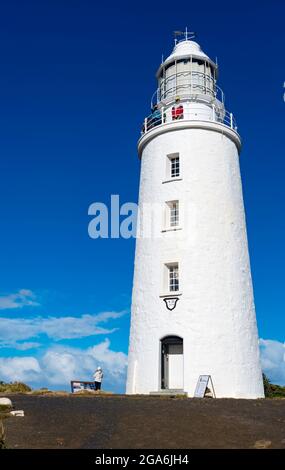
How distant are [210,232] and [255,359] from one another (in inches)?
226

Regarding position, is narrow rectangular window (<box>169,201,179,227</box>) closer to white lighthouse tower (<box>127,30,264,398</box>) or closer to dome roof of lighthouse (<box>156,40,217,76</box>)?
white lighthouse tower (<box>127,30,264,398</box>)

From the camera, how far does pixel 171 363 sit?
21.5 metres

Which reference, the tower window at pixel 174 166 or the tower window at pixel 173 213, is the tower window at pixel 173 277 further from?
the tower window at pixel 174 166

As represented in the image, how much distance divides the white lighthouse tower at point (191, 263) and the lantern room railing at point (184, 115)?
55 millimetres

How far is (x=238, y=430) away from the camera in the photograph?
10.4m

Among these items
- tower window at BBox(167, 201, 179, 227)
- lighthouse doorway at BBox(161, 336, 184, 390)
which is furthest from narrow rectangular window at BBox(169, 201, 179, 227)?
lighthouse doorway at BBox(161, 336, 184, 390)

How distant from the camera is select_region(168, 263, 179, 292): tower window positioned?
2198cm

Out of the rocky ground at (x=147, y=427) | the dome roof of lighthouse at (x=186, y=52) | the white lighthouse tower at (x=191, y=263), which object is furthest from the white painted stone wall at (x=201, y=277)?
the rocky ground at (x=147, y=427)

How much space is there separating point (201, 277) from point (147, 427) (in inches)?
438

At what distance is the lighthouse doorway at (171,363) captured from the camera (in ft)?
69.4

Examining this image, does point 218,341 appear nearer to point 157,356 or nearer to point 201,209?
point 157,356

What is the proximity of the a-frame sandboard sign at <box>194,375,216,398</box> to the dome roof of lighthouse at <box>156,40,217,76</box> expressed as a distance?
16.1 m
